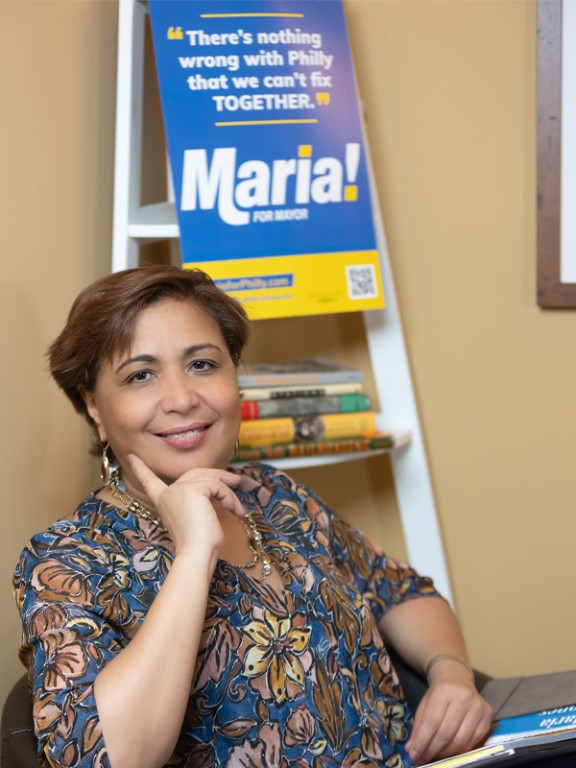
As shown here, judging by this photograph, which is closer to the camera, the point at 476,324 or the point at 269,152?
the point at 269,152

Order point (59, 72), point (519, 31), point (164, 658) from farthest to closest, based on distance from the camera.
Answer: point (519, 31)
point (59, 72)
point (164, 658)

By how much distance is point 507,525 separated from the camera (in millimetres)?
2418

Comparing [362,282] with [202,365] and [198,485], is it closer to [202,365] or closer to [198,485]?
[202,365]

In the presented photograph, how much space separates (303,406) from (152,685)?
1.02 m

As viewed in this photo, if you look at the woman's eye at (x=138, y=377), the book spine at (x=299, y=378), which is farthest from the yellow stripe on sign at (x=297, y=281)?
the woman's eye at (x=138, y=377)

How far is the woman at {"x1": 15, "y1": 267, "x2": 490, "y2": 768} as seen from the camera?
1162mm

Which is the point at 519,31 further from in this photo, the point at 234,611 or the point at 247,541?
the point at 234,611

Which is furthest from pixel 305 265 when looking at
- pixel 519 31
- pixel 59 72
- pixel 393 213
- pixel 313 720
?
→ pixel 313 720

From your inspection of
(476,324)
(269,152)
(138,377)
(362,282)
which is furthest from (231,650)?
(476,324)

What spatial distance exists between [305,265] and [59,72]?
0.62 meters

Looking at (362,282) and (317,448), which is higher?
(362,282)

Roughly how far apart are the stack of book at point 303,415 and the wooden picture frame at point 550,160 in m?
0.52

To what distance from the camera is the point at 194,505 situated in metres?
1.30

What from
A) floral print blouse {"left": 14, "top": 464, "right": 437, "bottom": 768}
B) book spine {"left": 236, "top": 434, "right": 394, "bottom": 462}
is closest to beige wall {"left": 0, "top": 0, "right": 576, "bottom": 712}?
book spine {"left": 236, "top": 434, "right": 394, "bottom": 462}
